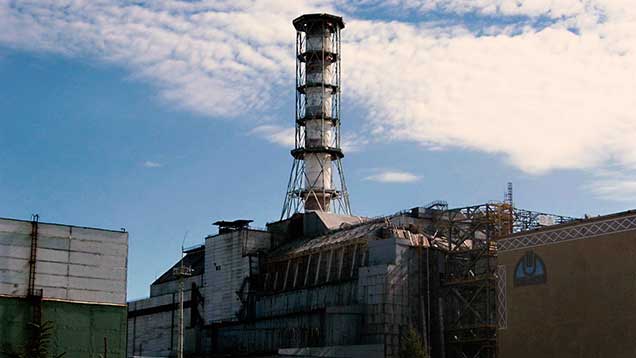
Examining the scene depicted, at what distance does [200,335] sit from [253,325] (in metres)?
9.19

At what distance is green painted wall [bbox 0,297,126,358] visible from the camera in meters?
57.0

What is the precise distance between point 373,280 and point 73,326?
34.1 m

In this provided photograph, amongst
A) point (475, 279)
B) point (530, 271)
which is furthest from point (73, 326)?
point (475, 279)

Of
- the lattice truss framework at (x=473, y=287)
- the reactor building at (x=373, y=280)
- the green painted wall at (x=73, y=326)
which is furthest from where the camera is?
the lattice truss framework at (x=473, y=287)

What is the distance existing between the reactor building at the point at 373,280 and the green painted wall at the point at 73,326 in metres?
25.0

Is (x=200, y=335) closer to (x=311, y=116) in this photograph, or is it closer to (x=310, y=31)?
(x=311, y=116)

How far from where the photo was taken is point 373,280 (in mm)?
87688

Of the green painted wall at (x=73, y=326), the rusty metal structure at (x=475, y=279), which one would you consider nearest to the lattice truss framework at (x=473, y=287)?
the rusty metal structure at (x=475, y=279)

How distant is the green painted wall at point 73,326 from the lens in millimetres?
57000

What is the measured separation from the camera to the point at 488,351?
85.2 m

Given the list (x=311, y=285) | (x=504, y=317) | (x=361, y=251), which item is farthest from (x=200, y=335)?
(x=504, y=317)

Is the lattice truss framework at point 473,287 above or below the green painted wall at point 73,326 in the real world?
above

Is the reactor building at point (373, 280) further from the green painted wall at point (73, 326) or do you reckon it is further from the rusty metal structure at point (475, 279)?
the green painted wall at point (73, 326)

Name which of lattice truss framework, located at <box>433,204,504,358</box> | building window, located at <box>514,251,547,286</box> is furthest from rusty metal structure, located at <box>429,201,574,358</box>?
building window, located at <box>514,251,547,286</box>
